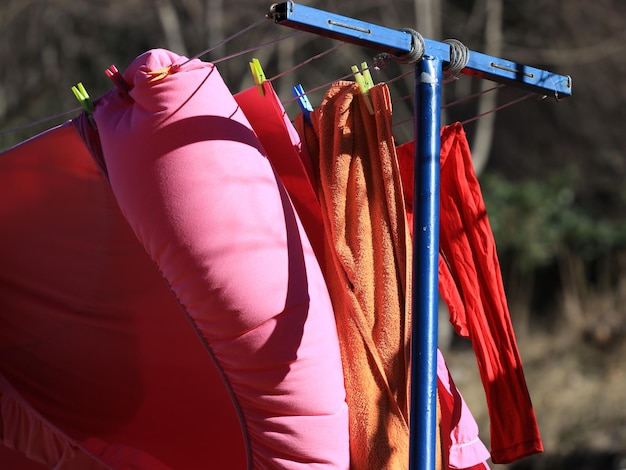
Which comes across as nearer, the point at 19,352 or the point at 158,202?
the point at 158,202

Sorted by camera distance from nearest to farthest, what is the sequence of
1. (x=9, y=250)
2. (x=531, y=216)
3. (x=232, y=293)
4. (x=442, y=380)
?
(x=232, y=293) → (x=442, y=380) → (x=9, y=250) → (x=531, y=216)

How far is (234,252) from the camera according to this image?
1763 mm

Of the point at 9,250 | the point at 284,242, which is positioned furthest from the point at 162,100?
the point at 9,250

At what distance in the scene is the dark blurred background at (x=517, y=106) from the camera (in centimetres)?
745

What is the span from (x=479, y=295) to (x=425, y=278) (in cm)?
37

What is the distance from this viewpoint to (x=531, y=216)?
801cm

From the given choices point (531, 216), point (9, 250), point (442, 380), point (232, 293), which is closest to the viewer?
point (232, 293)

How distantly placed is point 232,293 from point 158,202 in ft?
0.74

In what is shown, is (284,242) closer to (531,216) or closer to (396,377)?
(396,377)

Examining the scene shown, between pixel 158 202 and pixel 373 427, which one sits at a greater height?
pixel 158 202

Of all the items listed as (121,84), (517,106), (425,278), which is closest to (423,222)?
(425,278)

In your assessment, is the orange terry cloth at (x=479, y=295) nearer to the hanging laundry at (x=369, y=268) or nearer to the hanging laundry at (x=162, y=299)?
the hanging laundry at (x=369, y=268)

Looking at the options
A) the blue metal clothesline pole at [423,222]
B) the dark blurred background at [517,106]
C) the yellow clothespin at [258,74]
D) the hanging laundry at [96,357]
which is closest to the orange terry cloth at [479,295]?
the blue metal clothesline pole at [423,222]

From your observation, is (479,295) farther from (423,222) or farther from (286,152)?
(286,152)
